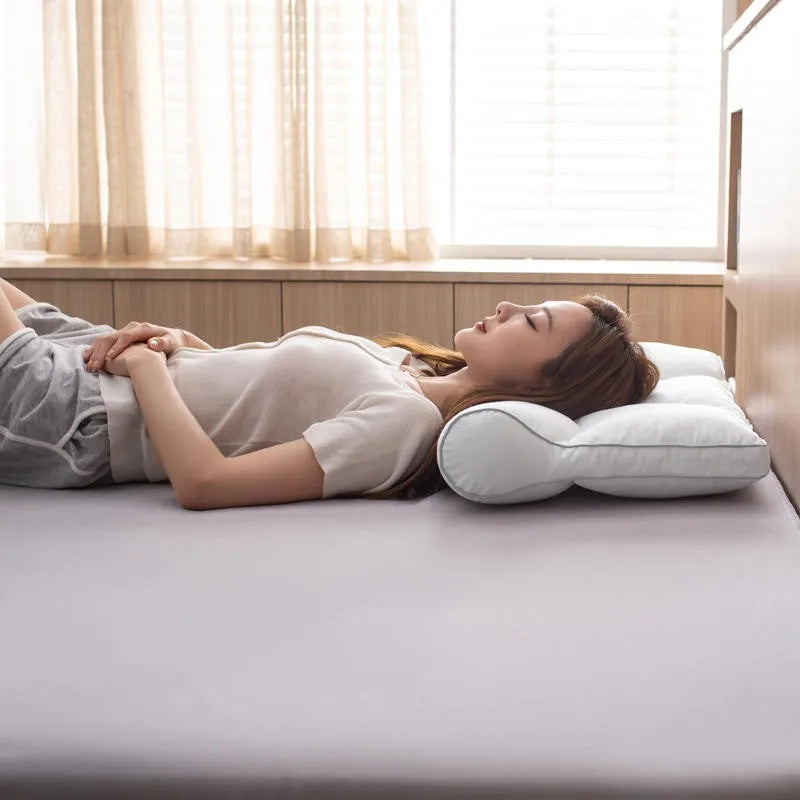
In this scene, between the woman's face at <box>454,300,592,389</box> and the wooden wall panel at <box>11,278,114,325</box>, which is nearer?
the woman's face at <box>454,300,592,389</box>

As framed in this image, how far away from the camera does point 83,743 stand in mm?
849

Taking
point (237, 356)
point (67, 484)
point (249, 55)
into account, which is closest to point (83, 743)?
point (67, 484)

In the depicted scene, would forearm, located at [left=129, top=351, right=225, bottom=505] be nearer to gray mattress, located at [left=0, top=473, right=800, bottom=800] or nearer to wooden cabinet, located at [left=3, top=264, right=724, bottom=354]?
gray mattress, located at [left=0, top=473, right=800, bottom=800]

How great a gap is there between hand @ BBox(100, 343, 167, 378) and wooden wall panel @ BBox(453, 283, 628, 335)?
53.8 inches

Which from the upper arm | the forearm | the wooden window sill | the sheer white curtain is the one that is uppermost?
the sheer white curtain

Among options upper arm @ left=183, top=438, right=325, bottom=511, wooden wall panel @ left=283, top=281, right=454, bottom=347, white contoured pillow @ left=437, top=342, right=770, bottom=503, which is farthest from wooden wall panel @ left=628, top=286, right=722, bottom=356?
upper arm @ left=183, top=438, right=325, bottom=511

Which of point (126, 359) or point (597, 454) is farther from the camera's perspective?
point (126, 359)

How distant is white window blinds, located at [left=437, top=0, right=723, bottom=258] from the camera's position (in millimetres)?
3260

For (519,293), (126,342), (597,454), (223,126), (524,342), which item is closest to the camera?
(597,454)

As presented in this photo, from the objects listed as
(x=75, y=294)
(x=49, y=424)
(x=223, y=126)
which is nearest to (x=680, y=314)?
(x=223, y=126)

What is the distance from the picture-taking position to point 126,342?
65.9 inches

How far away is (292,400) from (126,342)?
275mm

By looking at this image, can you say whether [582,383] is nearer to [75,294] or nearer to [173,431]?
[173,431]

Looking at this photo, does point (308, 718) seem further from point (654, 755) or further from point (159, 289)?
point (159, 289)
